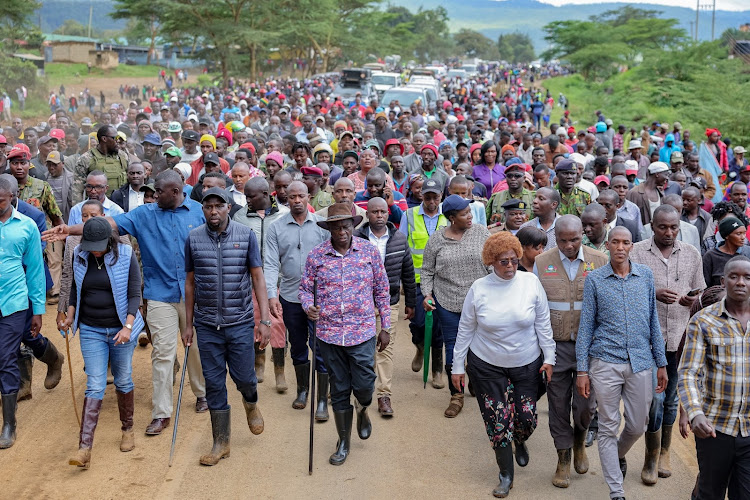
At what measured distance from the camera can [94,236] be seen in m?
6.19

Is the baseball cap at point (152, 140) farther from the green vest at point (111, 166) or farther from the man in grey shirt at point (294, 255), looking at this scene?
the man in grey shirt at point (294, 255)

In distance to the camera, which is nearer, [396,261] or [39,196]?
[396,261]

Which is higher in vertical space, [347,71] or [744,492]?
[347,71]

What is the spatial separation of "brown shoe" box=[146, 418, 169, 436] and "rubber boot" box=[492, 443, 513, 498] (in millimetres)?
2746

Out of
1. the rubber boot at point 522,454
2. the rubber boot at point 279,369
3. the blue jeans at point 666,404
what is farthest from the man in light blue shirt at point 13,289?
the blue jeans at point 666,404

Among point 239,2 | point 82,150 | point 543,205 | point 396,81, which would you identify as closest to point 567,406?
point 543,205

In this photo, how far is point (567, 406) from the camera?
6.01 metres

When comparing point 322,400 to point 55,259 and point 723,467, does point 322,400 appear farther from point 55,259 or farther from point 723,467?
point 55,259

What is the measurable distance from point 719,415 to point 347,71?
2842 centimetres

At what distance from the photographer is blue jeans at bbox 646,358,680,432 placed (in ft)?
19.5

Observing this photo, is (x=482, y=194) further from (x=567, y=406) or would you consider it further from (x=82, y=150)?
(x=82, y=150)

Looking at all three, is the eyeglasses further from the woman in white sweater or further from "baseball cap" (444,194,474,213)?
"baseball cap" (444,194,474,213)

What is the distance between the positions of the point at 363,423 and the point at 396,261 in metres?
1.49

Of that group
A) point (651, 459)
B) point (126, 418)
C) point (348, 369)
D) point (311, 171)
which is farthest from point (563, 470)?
point (311, 171)
